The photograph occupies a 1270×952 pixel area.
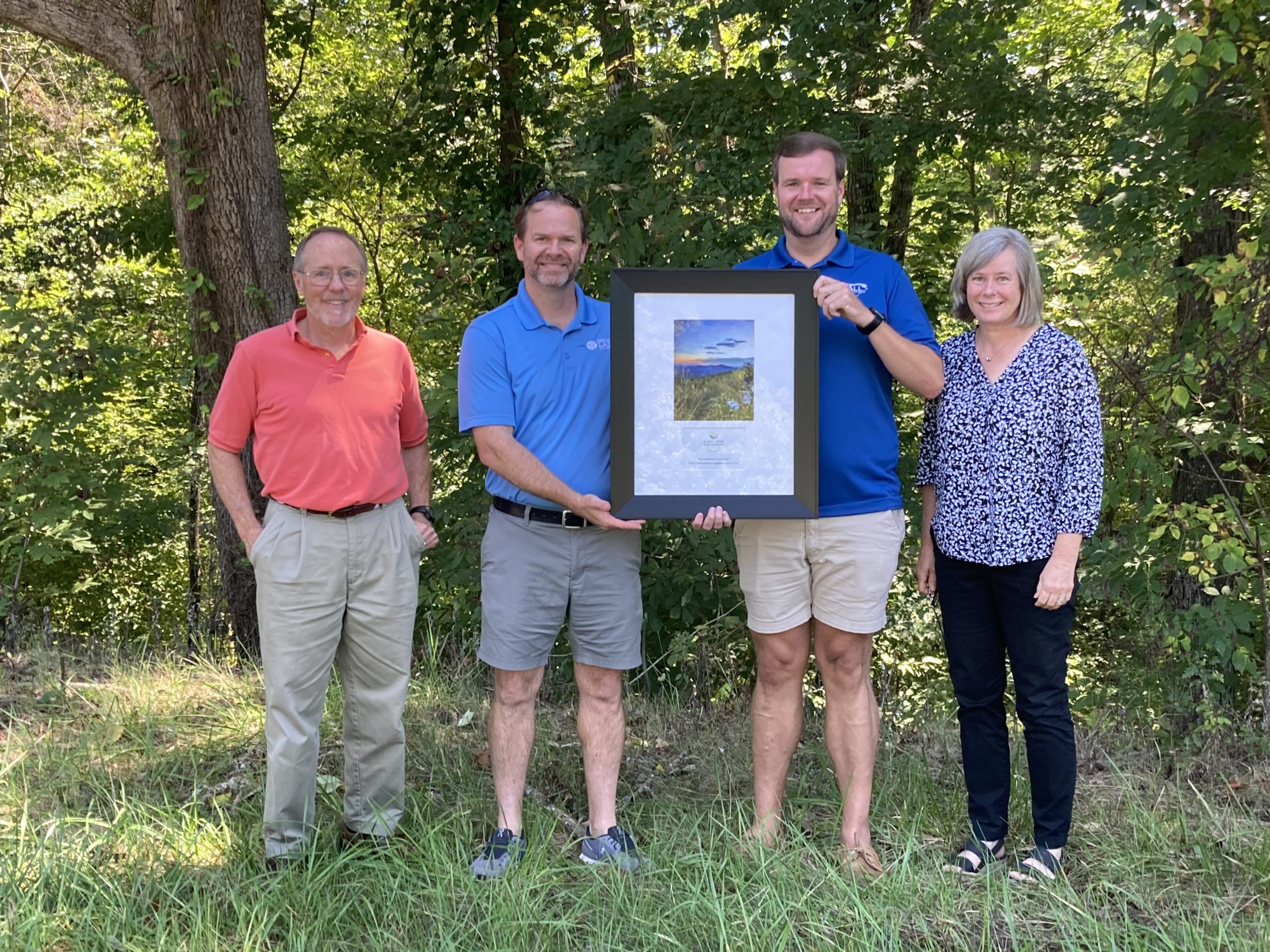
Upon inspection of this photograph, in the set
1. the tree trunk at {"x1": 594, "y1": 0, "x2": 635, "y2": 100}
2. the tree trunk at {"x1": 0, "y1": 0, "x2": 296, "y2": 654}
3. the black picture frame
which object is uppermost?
the tree trunk at {"x1": 594, "y1": 0, "x2": 635, "y2": 100}

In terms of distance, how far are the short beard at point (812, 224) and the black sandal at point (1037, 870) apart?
6.67 ft

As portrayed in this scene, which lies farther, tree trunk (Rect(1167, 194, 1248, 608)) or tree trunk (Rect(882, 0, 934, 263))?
tree trunk (Rect(882, 0, 934, 263))

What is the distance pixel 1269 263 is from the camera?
464 cm

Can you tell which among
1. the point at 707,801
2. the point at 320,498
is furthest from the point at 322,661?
the point at 707,801

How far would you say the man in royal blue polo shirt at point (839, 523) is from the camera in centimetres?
342

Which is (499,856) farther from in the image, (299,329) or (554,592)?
(299,329)

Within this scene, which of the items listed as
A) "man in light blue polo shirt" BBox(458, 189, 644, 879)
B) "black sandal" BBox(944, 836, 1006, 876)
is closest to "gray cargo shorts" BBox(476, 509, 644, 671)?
"man in light blue polo shirt" BBox(458, 189, 644, 879)

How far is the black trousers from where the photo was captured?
11.2ft

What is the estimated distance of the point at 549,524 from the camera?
3688 millimetres

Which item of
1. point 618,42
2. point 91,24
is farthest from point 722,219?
point 91,24

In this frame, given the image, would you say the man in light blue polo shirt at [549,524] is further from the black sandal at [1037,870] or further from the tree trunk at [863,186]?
the tree trunk at [863,186]

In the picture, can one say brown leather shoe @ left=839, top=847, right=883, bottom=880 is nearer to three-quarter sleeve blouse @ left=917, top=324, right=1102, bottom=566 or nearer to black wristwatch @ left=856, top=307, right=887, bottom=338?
three-quarter sleeve blouse @ left=917, top=324, right=1102, bottom=566

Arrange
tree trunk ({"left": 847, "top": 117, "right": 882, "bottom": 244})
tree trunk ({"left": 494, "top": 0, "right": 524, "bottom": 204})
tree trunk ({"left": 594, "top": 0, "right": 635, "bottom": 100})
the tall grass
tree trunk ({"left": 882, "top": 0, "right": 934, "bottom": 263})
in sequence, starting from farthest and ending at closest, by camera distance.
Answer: tree trunk ({"left": 882, "top": 0, "right": 934, "bottom": 263}), tree trunk ({"left": 494, "top": 0, "right": 524, "bottom": 204}), tree trunk ({"left": 594, "top": 0, "right": 635, "bottom": 100}), tree trunk ({"left": 847, "top": 117, "right": 882, "bottom": 244}), the tall grass

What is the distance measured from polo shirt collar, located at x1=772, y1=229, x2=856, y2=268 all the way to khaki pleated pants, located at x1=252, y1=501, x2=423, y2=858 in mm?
1501
